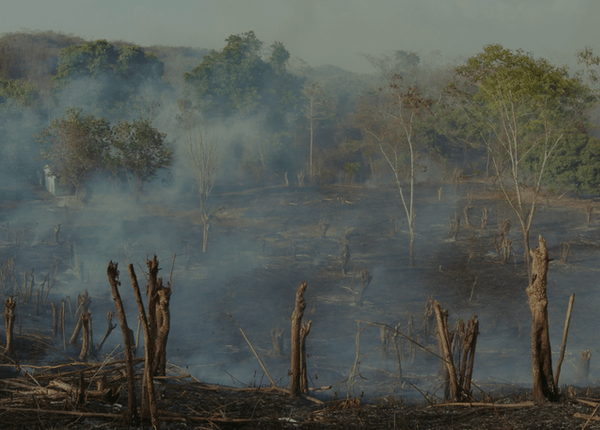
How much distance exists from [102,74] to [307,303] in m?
23.9

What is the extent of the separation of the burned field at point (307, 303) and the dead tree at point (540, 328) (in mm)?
149

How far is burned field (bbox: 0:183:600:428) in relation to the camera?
15.8 ft

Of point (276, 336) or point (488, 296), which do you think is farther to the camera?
point (488, 296)

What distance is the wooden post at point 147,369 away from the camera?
374 cm

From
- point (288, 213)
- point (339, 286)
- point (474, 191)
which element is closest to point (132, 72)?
point (288, 213)

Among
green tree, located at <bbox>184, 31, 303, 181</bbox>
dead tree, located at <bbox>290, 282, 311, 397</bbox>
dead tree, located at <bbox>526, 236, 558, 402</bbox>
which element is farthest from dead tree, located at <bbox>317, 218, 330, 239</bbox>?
dead tree, located at <bbox>526, 236, 558, 402</bbox>

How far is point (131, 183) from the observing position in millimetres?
25406

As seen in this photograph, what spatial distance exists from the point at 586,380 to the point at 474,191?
19.0 metres

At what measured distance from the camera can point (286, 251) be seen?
1970cm

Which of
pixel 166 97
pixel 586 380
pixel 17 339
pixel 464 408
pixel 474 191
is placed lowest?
pixel 586 380

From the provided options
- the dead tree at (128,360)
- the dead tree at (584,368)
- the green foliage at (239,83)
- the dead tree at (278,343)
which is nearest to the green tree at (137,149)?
the green foliage at (239,83)

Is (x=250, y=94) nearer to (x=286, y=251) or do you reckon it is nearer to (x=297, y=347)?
(x=286, y=251)

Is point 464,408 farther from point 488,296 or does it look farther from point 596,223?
point 596,223

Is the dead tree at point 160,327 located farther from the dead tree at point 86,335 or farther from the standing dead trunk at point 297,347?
the dead tree at point 86,335
